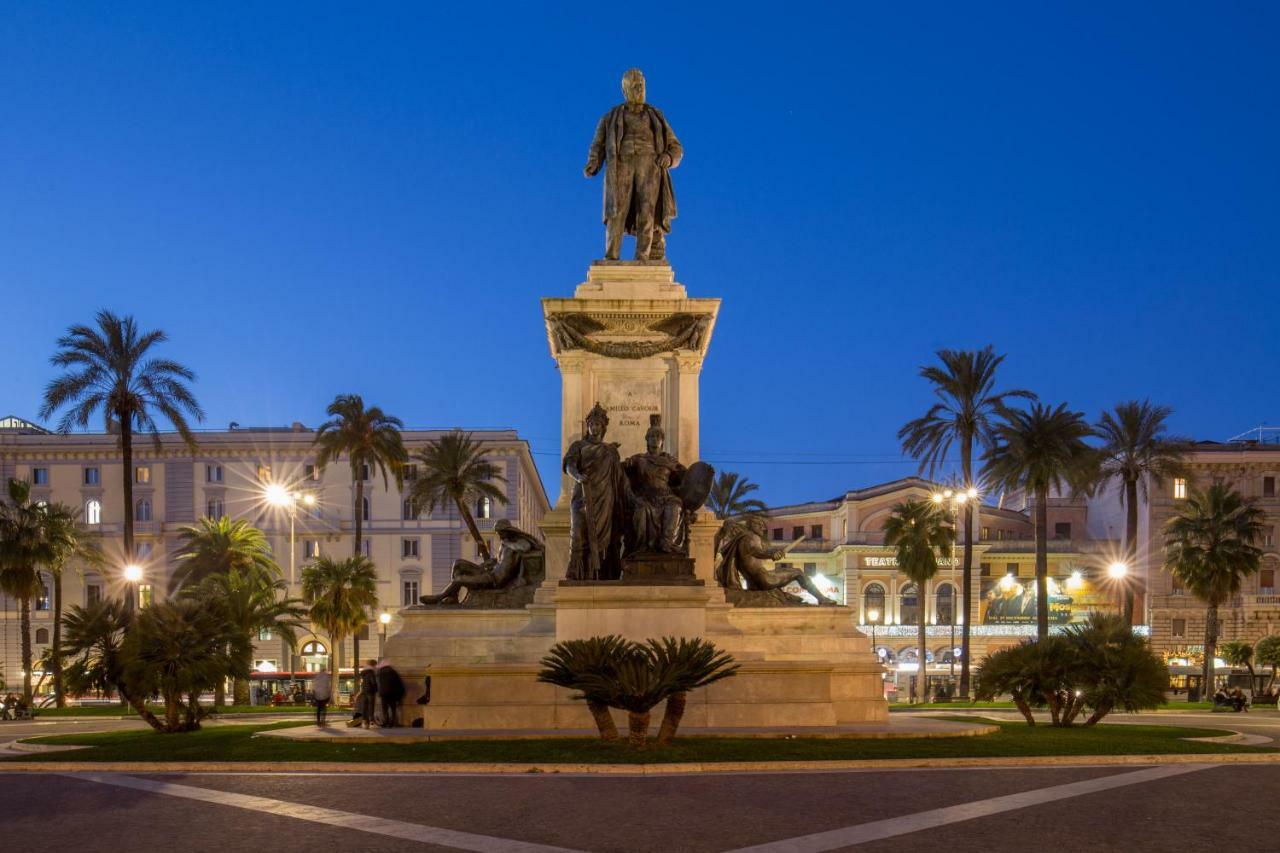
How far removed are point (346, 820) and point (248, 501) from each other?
80326 millimetres

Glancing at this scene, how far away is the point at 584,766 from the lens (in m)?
13.1

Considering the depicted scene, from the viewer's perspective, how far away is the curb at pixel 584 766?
13070mm

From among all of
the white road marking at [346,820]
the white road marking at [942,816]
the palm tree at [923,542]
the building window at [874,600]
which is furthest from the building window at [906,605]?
the white road marking at [346,820]

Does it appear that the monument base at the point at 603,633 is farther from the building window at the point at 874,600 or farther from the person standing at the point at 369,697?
the building window at the point at 874,600

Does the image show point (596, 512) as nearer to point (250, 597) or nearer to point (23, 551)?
point (250, 597)

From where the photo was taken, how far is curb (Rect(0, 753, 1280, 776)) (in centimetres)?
1307

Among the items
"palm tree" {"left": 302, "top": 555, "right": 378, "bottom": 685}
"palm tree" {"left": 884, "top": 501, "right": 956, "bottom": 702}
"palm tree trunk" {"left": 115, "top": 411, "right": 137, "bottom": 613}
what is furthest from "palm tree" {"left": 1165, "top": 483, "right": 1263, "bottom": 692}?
"palm tree trunk" {"left": 115, "top": 411, "right": 137, "bottom": 613}

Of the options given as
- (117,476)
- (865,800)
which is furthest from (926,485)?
(865,800)

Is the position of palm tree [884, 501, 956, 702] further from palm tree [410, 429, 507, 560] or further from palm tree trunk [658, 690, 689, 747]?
palm tree trunk [658, 690, 689, 747]

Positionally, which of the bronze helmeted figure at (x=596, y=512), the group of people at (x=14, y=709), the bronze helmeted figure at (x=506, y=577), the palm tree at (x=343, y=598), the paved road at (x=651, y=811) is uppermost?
the bronze helmeted figure at (x=596, y=512)

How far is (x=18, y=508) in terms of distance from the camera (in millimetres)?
54250

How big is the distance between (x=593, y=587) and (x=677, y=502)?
175 cm

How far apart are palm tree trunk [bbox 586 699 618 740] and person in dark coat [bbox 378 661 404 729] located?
4.39m

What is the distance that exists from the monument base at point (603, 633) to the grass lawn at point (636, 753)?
1.95 metres
